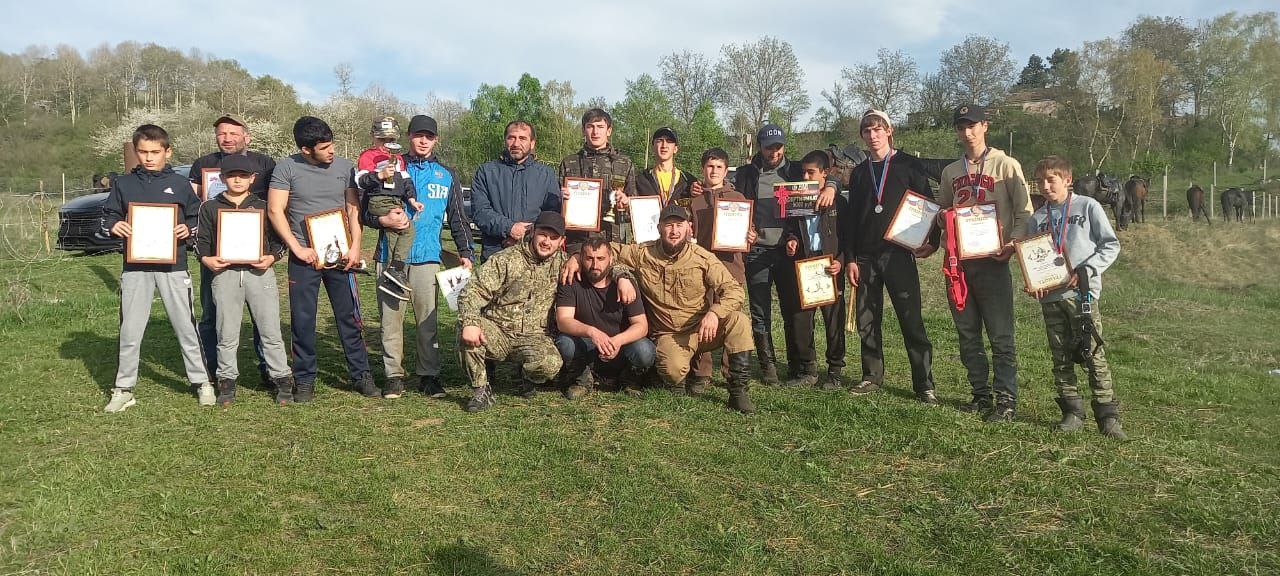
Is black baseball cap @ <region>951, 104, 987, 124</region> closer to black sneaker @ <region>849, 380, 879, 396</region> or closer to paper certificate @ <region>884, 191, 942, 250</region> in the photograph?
paper certificate @ <region>884, 191, 942, 250</region>

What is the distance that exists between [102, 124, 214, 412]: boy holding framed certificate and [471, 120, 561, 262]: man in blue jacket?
2043mm

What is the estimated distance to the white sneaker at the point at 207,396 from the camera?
17.8 ft

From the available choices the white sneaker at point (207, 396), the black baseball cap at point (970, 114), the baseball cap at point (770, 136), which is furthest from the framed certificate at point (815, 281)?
the white sneaker at point (207, 396)

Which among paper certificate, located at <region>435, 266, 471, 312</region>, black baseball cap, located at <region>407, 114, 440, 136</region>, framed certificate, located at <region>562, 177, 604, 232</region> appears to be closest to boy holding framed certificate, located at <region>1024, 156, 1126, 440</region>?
framed certificate, located at <region>562, 177, 604, 232</region>

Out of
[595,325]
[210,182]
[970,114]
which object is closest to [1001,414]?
[970,114]

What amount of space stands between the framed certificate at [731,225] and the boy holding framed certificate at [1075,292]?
2.03 metres

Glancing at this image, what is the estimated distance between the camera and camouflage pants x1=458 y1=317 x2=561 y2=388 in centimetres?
535

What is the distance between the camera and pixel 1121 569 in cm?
314

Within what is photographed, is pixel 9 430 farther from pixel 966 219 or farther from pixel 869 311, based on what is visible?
pixel 966 219

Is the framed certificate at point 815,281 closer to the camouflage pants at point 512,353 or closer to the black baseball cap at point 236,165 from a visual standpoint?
the camouflage pants at point 512,353

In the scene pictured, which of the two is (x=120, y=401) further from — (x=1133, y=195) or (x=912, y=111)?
(x=912, y=111)

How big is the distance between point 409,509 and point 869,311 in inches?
149

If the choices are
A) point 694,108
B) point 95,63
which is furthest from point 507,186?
point 95,63

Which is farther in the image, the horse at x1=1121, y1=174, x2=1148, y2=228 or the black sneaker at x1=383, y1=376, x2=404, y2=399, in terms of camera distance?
the horse at x1=1121, y1=174, x2=1148, y2=228
